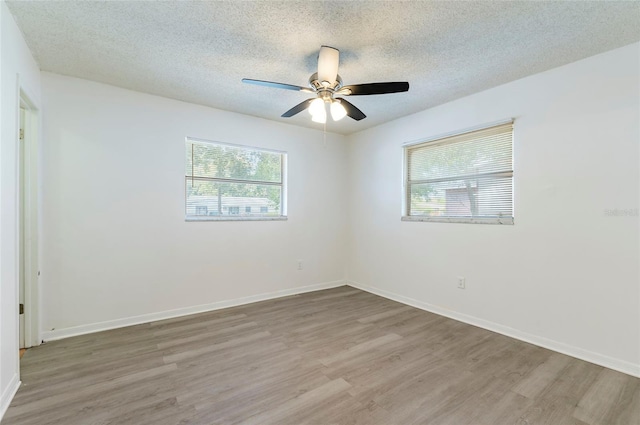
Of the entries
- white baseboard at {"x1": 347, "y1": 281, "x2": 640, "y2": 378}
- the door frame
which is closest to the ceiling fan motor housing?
the door frame

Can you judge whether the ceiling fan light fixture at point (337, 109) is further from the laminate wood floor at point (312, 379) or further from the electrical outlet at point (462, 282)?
the electrical outlet at point (462, 282)

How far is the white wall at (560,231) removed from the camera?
2311 mm

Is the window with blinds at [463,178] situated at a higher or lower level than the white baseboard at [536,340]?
higher

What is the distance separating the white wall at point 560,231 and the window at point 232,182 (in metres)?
2.15

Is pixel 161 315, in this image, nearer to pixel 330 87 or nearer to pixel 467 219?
pixel 330 87

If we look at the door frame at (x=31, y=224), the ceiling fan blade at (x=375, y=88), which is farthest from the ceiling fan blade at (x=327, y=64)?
the door frame at (x=31, y=224)

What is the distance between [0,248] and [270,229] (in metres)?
2.70

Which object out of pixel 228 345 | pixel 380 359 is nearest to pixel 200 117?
pixel 228 345

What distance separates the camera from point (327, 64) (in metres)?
2.22

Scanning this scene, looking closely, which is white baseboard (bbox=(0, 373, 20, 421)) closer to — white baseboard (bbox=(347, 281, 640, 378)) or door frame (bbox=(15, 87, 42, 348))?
door frame (bbox=(15, 87, 42, 348))

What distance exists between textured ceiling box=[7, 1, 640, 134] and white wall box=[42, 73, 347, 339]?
37 cm

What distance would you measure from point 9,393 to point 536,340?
415 centimetres

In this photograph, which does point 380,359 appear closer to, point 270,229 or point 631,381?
point 631,381

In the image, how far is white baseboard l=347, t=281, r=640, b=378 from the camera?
2.29 metres
